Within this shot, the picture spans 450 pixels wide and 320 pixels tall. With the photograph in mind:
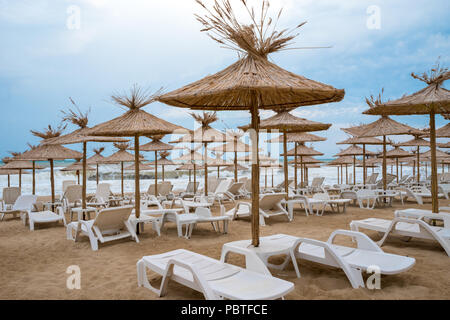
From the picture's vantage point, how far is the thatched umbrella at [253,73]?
264 cm

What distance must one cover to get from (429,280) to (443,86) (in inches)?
139

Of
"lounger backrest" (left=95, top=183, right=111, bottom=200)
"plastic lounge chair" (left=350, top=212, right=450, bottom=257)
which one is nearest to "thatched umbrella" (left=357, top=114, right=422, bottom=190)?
"plastic lounge chair" (left=350, top=212, right=450, bottom=257)

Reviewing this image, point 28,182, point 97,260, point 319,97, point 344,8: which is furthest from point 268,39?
point 28,182

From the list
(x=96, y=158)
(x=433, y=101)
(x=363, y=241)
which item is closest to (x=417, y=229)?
(x=363, y=241)

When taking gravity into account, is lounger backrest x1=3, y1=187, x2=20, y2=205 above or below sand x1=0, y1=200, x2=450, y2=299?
above

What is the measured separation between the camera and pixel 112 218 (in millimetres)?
4969

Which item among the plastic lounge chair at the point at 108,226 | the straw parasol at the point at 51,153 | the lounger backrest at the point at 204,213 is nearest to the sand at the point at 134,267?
the plastic lounge chair at the point at 108,226

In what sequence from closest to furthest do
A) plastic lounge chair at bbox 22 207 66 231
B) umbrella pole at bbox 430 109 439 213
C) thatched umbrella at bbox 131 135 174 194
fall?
umbrella pole at bbox 430 109 439 213 < plastic lounge chair at bbox 22 207 66 231 < thatched umbrella at bbox 131 135 174 194

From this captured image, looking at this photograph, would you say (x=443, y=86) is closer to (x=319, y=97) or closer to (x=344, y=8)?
(x=319, y=97)

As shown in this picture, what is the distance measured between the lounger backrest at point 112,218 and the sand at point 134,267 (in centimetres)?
29

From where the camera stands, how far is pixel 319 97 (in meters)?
3.28

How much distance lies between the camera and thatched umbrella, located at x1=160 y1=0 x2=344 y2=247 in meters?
2.64

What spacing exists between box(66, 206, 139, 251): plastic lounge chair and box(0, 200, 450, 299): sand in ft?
0.49

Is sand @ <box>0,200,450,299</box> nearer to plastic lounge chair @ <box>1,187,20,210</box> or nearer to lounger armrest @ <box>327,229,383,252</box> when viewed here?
lounger armrest @ <box>327,229,383,252</box>
